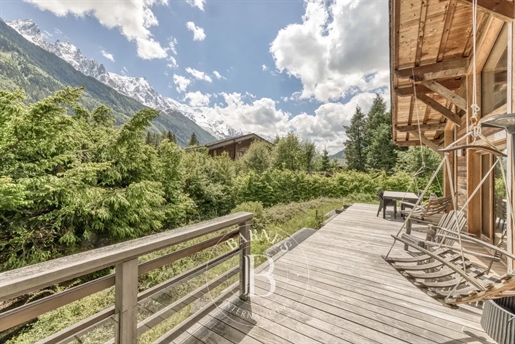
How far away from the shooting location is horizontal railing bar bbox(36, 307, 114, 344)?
1.09 meters

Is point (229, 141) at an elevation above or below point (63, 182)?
above

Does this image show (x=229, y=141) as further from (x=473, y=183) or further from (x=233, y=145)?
(x=473, y=183)

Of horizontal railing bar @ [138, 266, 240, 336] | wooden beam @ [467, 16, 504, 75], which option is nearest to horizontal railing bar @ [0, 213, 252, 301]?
horizontal railing bar @ [138, 266, 240, 336]

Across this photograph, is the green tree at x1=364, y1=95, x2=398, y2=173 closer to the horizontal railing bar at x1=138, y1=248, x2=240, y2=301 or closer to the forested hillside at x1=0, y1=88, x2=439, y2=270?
the forested hillside at x1=0, y1=88, x2=439, y2=270

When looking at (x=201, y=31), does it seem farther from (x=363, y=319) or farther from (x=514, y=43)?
(x=363, y=319)

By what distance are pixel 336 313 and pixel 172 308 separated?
1535mm

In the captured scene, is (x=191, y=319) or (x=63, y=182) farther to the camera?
(x=63, y=182)

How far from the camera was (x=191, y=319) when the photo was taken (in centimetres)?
195

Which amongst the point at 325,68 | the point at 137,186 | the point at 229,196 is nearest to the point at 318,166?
the point at 325,68

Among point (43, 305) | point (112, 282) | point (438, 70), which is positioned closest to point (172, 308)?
point (112, 282)

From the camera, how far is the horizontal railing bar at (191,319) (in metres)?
1.74

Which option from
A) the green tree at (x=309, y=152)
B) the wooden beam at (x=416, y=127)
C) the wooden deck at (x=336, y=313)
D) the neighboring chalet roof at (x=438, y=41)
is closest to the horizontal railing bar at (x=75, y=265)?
the wooden deck at (x=336, y=313)

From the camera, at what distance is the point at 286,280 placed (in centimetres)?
284

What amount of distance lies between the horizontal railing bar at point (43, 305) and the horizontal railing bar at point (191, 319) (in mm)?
807
